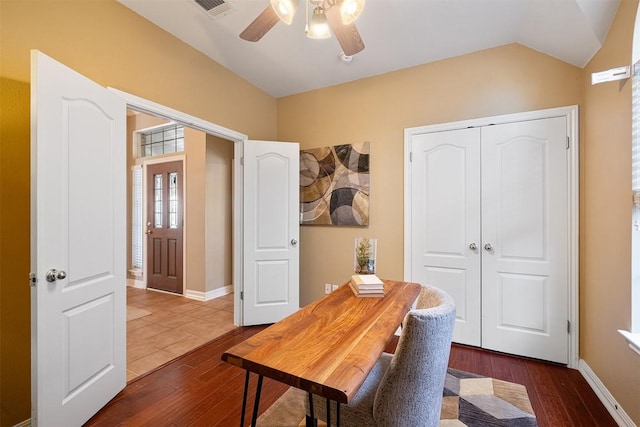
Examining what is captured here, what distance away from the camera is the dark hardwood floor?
1719 mm

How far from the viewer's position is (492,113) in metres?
2.52

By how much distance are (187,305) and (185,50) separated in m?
3.16

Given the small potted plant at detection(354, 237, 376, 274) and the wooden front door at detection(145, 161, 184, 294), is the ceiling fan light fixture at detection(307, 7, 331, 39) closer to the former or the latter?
the small potted plant at detection(354, 237, 376, 274)

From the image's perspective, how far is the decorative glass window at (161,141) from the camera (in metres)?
4.66

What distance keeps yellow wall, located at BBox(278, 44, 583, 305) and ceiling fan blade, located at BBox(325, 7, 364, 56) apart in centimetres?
139

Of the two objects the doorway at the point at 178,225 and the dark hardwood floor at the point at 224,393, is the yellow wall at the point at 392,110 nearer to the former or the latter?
the dark hardwood floor at the point at 224,393

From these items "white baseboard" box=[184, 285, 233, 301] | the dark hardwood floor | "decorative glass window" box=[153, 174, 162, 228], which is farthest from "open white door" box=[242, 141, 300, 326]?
"decorative glass window" box=[153, 174, 162, 228]

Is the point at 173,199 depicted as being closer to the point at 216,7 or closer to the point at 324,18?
the point at 216,7

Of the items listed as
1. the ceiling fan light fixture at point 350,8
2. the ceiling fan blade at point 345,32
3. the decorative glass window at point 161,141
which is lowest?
the ceiling fan blade at point 345,32

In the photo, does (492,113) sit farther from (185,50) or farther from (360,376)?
(185,50)

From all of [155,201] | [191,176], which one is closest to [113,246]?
[191,176]

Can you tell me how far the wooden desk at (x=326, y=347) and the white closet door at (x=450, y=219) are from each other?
141 centimetres

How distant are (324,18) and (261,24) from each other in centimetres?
36

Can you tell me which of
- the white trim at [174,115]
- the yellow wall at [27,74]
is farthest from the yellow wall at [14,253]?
the white trim at [174,115]
